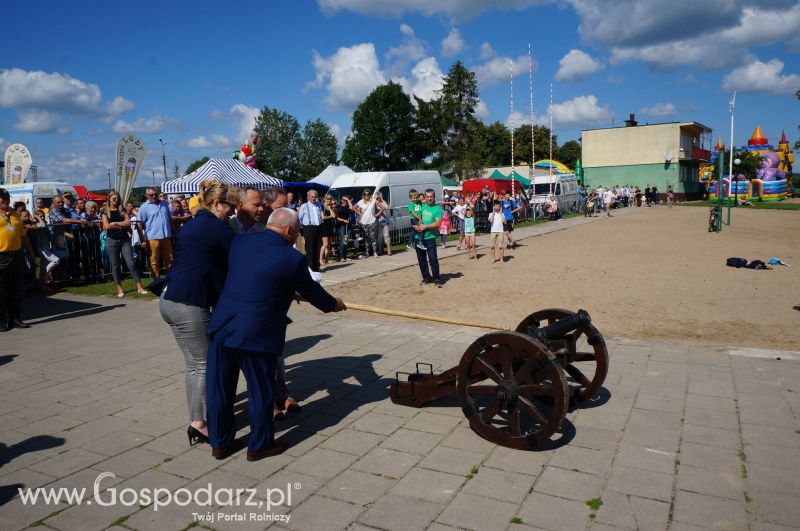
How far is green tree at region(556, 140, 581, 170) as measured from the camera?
285 ft

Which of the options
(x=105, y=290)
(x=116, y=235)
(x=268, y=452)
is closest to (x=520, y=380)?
(x=268, y=452)

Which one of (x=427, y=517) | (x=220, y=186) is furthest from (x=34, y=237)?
(x=427, y=517)

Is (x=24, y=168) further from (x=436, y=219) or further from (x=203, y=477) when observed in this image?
(x=203, y=477)

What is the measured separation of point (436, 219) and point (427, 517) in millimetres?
8301

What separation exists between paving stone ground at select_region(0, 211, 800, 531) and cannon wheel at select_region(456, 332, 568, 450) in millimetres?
152

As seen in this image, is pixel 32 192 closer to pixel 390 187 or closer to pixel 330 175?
pixel 330 175

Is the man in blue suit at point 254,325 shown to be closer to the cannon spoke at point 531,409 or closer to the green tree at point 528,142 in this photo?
the cannon spoke at point 531,409

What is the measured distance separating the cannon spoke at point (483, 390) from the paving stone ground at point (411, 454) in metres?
0.37

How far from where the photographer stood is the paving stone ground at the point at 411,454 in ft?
10.5

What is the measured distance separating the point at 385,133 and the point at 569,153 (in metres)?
39.5

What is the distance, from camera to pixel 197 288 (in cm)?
410

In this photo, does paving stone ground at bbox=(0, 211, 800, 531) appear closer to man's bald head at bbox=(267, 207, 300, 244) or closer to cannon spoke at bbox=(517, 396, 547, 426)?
cannon spoke at bbox=(517, 396, 547, 426)

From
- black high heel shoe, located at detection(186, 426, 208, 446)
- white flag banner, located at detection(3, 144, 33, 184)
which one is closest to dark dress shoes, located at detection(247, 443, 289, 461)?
black high heel shoe, located at detection(186, 426, 208, 446)

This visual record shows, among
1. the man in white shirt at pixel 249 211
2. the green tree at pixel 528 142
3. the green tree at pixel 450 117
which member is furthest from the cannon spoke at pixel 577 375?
the green tree at pixel 528 142
